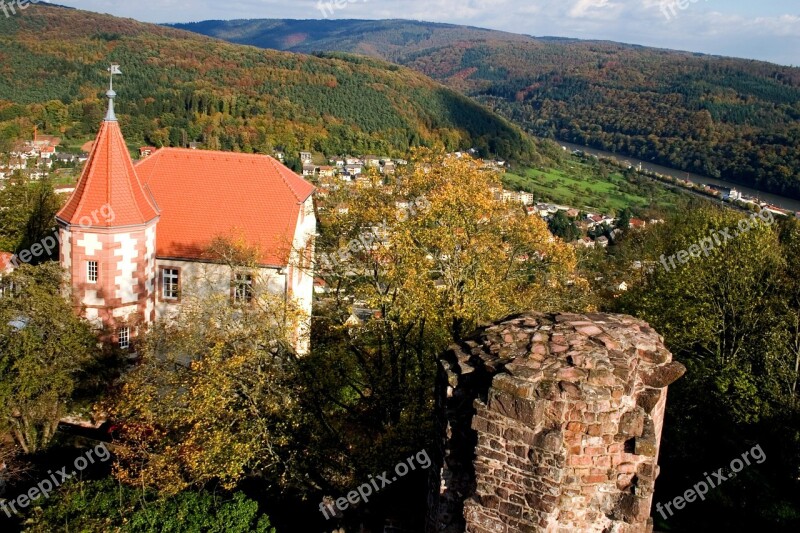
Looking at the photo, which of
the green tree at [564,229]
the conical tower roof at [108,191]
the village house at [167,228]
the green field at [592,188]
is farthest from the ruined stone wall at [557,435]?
the green field at [592,188]

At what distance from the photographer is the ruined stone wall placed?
7254mm

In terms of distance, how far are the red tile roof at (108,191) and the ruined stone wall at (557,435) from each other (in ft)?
62.3

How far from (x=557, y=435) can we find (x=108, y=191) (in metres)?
21.0

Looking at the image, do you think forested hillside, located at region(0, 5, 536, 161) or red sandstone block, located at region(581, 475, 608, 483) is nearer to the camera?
red sandstone block, located at region(581, 475, 608, 483)

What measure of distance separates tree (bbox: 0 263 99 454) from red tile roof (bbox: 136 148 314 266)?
19.0ft

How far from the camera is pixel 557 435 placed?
714cm

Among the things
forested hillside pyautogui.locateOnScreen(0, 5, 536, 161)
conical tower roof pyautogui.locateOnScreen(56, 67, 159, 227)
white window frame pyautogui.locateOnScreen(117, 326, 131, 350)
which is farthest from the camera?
forested hillside pyautogui.locateOnScreen(0, 5, 536, 161)

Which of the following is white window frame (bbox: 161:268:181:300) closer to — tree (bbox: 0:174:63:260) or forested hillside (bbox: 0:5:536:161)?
tree (bbox: 0:174:63:260)

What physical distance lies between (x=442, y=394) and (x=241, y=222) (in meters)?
19.1

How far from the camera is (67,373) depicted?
64.7 ft

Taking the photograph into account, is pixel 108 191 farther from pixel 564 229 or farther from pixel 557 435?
pixel 564 229

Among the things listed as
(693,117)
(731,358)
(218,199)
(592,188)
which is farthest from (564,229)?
(693,117)

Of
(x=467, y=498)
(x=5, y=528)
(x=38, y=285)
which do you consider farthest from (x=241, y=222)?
(x=467, y=498)

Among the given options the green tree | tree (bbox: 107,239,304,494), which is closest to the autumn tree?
tree (bbox: 107,239,304,494)
